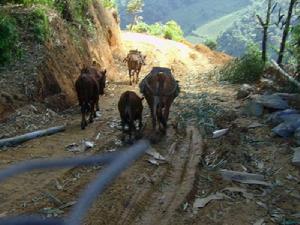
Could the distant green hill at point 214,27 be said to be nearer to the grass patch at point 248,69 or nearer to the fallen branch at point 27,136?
the grass patch at point 248,69

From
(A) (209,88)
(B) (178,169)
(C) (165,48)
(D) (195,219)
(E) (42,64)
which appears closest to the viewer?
(D) (195,219)

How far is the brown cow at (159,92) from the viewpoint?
34.3 feet

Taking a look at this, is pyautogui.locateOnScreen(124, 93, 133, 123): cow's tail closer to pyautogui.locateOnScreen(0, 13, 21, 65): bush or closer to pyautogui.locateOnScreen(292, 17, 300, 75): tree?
pyautogui.locateOnScreen(0, 13, 21, 65): bush

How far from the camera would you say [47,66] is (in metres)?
14.0

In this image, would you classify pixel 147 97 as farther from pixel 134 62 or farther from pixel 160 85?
pixel 134 62

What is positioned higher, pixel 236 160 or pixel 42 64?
pixel 42 64

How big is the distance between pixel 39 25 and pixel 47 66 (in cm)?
147

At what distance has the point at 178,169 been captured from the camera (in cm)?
902

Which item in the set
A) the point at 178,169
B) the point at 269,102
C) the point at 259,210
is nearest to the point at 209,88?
the point at 269,102

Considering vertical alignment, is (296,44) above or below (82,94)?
above

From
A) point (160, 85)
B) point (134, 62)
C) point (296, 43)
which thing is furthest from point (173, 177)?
point (134, 62)

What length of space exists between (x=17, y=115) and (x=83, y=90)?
1.76m

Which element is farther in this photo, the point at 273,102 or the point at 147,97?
the point at 273,102

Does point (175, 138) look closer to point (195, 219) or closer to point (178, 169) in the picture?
point (178, 169)
